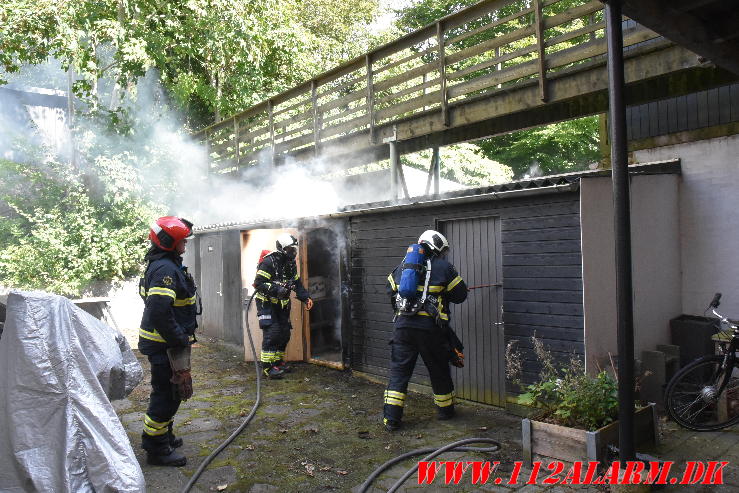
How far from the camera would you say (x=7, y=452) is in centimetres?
380

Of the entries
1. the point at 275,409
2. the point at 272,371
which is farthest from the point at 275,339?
the point at 275,409

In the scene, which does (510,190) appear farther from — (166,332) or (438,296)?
(166,332)

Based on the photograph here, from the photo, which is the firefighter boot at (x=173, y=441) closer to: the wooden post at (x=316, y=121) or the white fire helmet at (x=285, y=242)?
the white fire helmet at (x=285, y=242)

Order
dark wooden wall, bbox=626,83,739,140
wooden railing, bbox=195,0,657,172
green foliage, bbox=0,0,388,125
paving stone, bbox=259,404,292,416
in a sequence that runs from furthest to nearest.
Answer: green foliage, bbox=0,0,388,125
wooden railing, bbox=195,0,657,172
paving stone, bbox=259,404,292,416
dark wooden wall, bbox=626,83,739,140

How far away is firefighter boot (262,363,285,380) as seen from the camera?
338 inches

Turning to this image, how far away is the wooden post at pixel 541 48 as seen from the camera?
24.0 feet

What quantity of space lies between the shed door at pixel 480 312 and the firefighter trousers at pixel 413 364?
27.7 inches

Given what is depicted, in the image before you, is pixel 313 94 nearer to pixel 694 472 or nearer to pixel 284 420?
pixel 284 420

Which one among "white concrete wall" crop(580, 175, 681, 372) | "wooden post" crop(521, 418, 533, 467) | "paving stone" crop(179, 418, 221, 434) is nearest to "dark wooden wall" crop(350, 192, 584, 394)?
"white concrete wall" crop(580, 175, 681, 372)

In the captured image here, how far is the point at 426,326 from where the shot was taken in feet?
19.9

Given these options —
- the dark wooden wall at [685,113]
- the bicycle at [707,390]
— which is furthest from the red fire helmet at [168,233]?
the dark wooden wall at [685,113]

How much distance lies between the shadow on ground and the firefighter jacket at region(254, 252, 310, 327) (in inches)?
41.5

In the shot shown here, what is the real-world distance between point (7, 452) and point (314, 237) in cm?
728

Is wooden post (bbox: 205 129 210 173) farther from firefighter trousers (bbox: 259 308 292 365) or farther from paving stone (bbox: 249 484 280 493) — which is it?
paving stone (bbox: 249 484 280 493)
